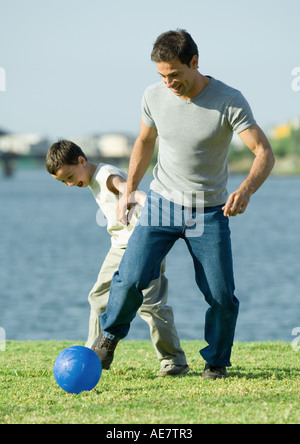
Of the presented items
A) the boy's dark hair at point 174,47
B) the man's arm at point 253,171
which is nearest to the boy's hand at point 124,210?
the man's arm at point 253,171

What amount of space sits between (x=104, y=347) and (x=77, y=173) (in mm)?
1312

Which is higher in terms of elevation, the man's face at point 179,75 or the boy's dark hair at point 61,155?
the man's face at point 179,75

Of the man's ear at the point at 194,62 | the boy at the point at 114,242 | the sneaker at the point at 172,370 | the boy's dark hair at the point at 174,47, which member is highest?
the boy's dark hair at the point at 174,47

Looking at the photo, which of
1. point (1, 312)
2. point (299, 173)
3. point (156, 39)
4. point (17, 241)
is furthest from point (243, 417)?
point (299, 173)

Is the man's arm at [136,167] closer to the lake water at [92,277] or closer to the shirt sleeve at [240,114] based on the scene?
the shirt sleeve at [240,114]

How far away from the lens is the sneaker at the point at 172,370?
5.77m

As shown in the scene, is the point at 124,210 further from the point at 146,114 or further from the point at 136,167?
the point at 146,114

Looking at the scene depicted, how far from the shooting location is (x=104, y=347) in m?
5.57

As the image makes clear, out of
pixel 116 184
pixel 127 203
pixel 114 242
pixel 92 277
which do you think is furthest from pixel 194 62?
pixel 92 277

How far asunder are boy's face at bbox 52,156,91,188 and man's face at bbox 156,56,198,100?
1154 millimetres

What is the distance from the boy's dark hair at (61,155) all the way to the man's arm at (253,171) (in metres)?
1.44

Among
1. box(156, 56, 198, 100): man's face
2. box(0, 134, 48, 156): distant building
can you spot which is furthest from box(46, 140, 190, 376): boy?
box(0, 134, 48, 156): distant building
